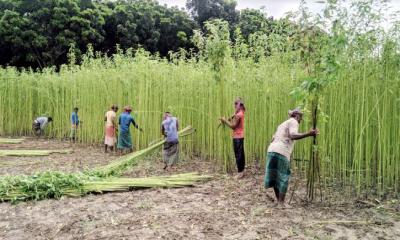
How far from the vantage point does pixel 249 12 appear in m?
25.0

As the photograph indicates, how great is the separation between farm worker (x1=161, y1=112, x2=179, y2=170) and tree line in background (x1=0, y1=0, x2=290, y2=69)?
1098cm

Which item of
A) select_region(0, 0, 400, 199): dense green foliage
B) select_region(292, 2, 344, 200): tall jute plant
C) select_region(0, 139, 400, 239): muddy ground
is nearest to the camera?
select_region(0, 139, 400, 239): muddy ground

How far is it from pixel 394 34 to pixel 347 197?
7.20 ft

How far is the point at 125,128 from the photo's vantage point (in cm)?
996

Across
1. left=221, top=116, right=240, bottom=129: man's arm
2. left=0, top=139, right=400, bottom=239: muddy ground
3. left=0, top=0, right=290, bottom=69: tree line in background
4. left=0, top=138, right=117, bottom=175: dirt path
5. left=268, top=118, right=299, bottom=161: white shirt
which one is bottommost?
left=0, top=139, right=400, bottom=239: muddy ground

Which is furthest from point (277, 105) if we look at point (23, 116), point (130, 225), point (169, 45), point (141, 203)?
point (169, 45)

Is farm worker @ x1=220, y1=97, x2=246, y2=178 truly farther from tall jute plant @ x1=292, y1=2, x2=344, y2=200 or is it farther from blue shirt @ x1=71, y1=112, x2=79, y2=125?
blue shirt @ x1=71, y1=112, x2=79, y2=125

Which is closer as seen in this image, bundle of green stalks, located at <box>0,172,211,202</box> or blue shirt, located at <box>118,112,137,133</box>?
bundle of green stalks, located at <box>0,172,211,202</box>

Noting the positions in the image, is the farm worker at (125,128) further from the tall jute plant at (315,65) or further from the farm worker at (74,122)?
the tall jute plant at (315,65)

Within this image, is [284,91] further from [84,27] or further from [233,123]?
[84,27]

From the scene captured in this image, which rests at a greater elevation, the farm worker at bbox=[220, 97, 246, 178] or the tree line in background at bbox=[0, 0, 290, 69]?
the tree line in background at bbox=[0, 0, 290, 69]

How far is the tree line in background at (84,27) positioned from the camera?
20281mm

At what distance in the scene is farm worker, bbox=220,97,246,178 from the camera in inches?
284

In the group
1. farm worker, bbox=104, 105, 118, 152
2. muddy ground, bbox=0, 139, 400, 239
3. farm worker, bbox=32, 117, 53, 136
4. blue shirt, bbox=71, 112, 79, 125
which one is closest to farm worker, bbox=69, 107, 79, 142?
blue shirt, bbox=71, 112, 79, 125
